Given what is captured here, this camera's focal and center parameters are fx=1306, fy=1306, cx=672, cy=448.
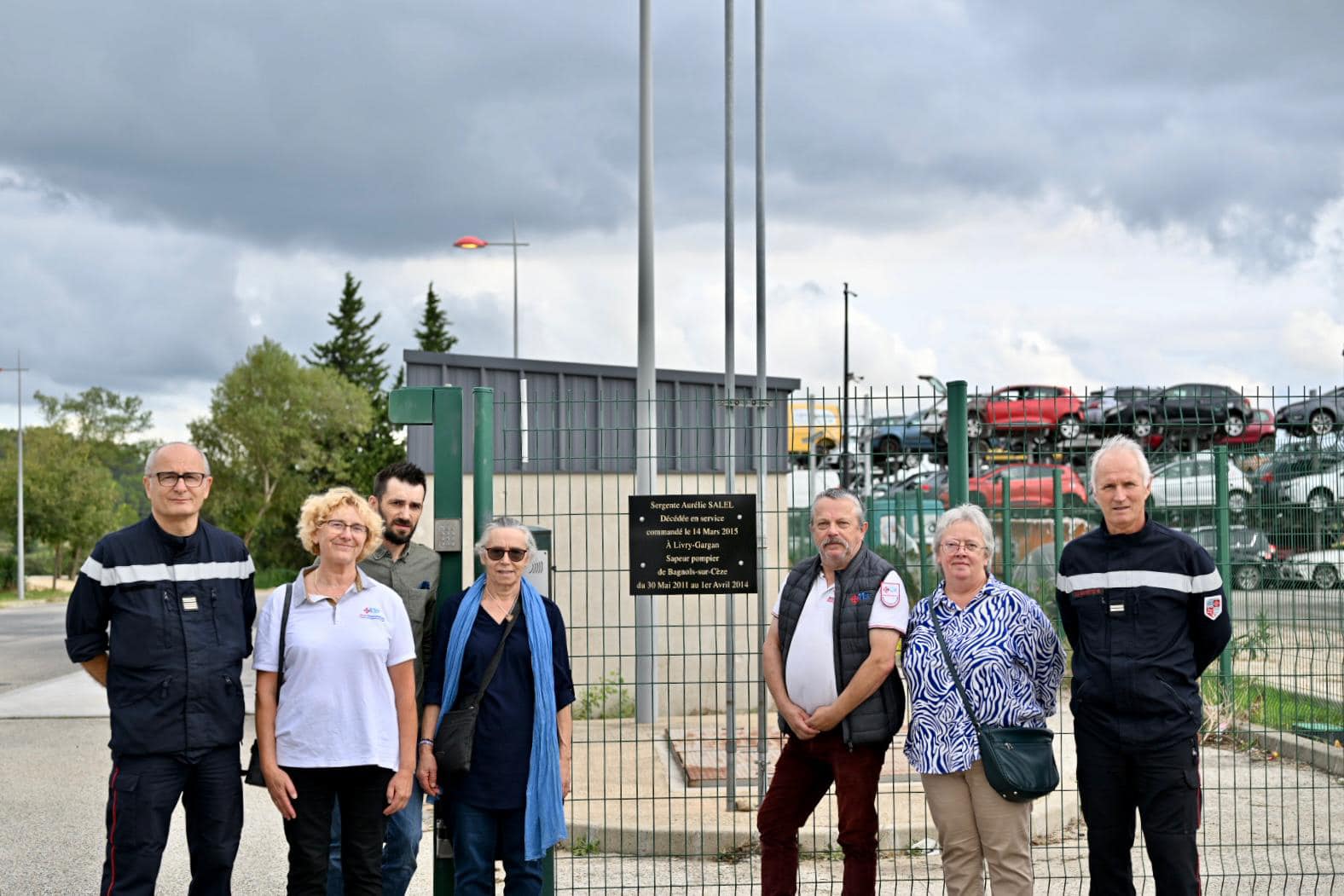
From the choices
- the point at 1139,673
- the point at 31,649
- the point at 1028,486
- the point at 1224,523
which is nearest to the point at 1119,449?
the point at 1139,673

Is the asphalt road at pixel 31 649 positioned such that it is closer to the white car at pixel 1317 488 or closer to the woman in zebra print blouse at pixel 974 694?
the woman in zebra print blouse at pixel 974 694

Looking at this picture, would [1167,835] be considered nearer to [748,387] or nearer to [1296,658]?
[1296,658]

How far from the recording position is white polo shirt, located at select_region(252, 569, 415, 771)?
469cm

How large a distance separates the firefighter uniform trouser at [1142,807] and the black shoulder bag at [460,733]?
2250 mm

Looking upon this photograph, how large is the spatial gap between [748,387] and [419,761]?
32.4ft

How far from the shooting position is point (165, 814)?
15.6ft

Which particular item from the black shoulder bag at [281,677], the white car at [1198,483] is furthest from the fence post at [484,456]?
the white car at [1198,483]

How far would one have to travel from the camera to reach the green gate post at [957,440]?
629 centimetres

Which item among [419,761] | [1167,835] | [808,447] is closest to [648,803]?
[808,447]

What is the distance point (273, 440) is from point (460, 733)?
6623 centimetres

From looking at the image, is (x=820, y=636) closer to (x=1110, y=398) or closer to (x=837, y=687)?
(x=837, y=687)

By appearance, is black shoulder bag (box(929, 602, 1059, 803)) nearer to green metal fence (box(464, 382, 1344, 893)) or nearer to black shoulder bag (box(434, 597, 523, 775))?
green metal fence (box(464, 382, 1344, 893))

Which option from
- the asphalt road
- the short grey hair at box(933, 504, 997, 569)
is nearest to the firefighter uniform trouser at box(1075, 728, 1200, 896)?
the short grey hair at box(933, 504, 997, 569)

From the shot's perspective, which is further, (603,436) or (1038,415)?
(1038,415)
